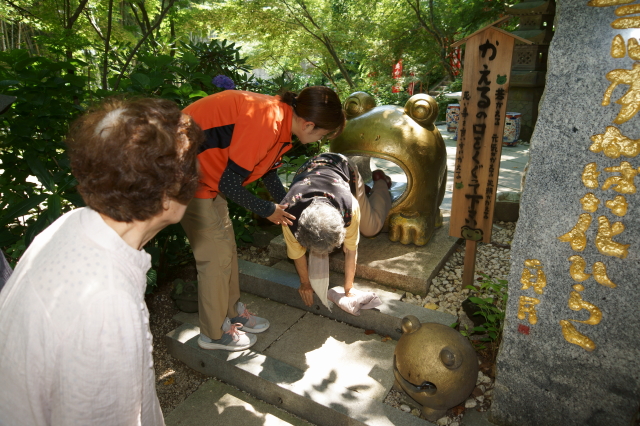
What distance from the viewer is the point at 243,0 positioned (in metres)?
7.56

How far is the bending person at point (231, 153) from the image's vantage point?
7.87 feet

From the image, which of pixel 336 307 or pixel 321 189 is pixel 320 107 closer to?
pixel 321 189

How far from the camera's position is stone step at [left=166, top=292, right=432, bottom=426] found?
8.10 feet

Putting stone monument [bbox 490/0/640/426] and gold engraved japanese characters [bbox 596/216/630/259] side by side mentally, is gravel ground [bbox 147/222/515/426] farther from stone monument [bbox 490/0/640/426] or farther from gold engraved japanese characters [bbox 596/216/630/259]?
gold engraved japanese characters [bbox 596/216/630/259]

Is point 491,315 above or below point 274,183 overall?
below

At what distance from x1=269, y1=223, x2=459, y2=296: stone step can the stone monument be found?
54.2 inches

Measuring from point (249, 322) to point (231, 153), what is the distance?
1.49m

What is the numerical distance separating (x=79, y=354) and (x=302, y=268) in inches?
85.0

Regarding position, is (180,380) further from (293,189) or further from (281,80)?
(281,80)

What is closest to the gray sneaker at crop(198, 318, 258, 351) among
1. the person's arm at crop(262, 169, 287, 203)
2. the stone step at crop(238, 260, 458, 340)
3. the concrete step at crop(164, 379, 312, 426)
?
the concrete step at crop(164, 379, 312, 426)

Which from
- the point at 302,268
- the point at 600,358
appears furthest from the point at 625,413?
the point at 302,268

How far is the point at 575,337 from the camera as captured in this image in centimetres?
200

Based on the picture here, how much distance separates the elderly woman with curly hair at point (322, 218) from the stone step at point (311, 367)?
312 millimetres

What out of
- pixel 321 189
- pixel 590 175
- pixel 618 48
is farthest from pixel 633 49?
pixel 321 189
